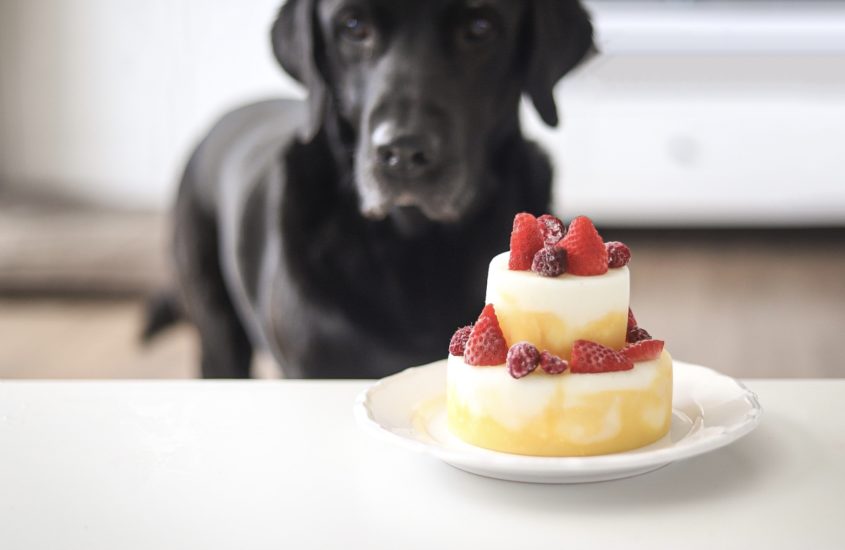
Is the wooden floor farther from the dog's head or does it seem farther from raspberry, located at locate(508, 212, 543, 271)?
raspberry, located at locate(508, 212, 543, 271)

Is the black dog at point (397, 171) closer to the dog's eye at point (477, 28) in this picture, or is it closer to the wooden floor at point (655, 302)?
the dog's eye at point (477, 28)

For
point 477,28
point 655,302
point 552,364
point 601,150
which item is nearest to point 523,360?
point 552,364

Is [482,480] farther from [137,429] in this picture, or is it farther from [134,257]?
[134,257]

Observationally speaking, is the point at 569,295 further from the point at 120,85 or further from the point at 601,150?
the point at 120,85

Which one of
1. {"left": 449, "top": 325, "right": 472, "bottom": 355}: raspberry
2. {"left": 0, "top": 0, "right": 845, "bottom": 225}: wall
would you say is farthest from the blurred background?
{"left": 449, "top": 325, "right": 472, "bottom": 355}: raspberry

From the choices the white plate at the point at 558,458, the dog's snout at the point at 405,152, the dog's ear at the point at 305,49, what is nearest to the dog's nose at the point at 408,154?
the dog's snout at the point at 405,152
